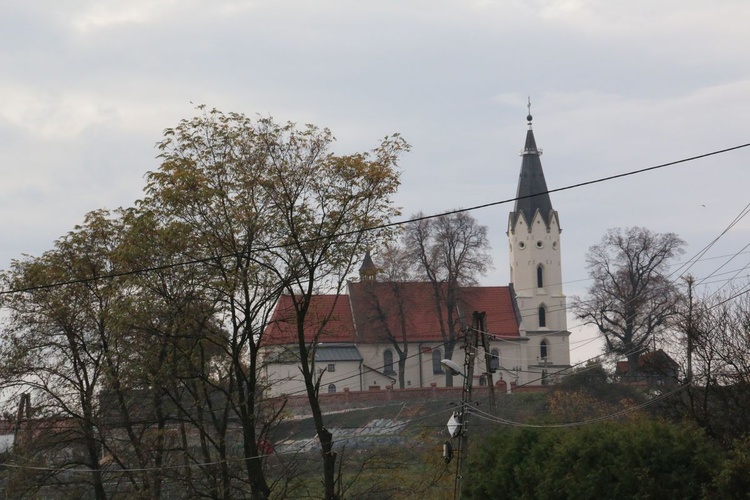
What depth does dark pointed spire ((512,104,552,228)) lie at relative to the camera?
9900 centimetres

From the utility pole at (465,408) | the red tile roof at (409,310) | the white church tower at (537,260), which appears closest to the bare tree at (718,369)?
the utility pole at (465,408)

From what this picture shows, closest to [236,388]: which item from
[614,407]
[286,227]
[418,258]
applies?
[286,227]

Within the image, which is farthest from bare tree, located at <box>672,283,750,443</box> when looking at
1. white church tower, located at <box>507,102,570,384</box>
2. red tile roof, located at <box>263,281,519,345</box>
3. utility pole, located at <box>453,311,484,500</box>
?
white church tower, located at <box>507,102,570,384</box>

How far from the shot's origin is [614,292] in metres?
82.9

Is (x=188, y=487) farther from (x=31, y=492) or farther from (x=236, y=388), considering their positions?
(x=31, y=492)

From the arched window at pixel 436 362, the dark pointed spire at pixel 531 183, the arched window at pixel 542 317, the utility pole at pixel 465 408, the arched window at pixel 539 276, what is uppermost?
the dark pointed spire at pixel 531 183

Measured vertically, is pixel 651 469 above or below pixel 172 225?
below

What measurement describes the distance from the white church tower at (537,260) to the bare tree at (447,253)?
42.2ft

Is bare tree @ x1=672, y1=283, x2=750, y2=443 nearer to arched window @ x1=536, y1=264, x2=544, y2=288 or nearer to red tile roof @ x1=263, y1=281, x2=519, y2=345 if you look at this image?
red tile roof @ x1=263, y1=281, x2=519, y2=345

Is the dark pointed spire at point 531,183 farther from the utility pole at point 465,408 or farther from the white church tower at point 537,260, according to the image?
the utility pole at point 465,408

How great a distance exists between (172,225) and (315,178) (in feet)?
11.6

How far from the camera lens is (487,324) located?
92.3 meters

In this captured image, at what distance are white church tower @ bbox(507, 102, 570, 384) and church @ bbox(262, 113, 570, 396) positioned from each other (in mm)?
83

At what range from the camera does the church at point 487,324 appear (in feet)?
286
